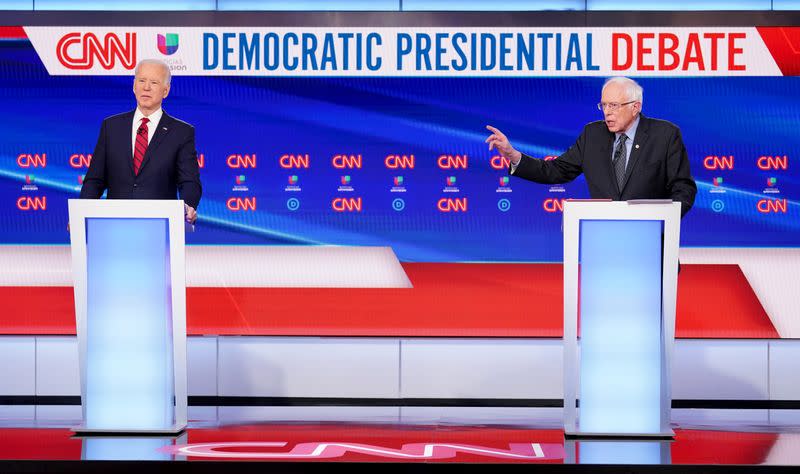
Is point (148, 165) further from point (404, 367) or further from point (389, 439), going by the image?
point (404, 367)

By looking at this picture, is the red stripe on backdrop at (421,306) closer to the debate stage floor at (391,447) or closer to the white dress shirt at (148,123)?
the debate stage floor at (391,447)

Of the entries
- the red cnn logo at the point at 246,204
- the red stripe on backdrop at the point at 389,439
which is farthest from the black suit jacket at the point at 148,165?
the red cnn logo at the point at 246,204

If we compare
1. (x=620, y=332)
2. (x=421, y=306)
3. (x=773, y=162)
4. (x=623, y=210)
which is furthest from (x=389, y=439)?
(x=773, y=162)

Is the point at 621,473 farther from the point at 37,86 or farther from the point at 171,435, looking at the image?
the point at 37,86

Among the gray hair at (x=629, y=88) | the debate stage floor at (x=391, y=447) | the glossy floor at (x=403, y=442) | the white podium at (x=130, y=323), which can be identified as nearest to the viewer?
the debate stage floor at (x=391, y=447)

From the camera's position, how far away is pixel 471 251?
507cm

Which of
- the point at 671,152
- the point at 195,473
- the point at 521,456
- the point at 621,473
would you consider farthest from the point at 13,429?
the point at 671,152

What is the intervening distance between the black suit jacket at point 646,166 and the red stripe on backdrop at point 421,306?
4.83 feet

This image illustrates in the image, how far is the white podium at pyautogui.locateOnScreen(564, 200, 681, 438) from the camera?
3354mm

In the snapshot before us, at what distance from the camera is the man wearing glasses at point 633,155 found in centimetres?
354

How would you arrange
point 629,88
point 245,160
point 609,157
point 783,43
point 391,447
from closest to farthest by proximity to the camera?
point 391,447, point 629,88, point 609,157, point 783,43, point 245,160

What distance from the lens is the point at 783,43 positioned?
16.3 ft

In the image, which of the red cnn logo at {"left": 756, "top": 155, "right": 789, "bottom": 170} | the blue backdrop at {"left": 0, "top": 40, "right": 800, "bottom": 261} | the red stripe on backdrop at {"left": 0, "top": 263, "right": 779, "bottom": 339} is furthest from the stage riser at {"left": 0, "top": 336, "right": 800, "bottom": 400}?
the red cnn logo at {"left": 756, "top": 155, "right": 789, "bottom": 170}

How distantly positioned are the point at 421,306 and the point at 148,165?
1874 millimetres
